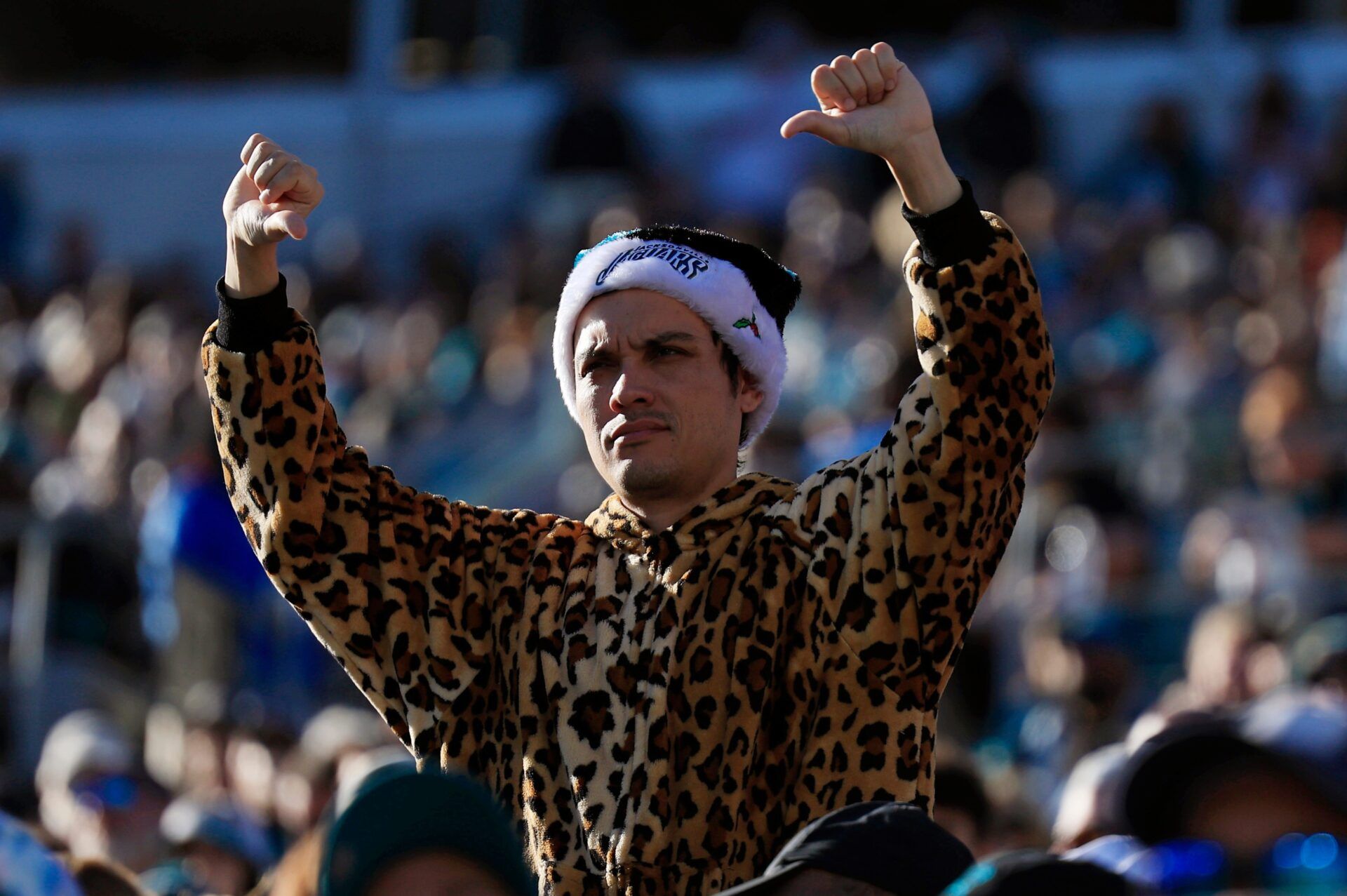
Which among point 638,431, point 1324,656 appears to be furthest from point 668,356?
point 1324,656

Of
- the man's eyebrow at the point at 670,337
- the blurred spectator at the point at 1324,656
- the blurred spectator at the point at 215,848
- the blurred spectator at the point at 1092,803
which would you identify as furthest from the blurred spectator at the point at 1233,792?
the blurred spectator at the point at 215,848

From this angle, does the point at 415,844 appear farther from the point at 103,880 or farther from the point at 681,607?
the point at 103,880

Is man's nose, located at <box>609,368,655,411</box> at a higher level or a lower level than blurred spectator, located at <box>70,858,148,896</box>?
higher

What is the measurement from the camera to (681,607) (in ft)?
10.9

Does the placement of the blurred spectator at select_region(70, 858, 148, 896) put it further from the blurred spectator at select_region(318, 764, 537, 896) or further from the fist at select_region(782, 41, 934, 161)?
the fist at select_region(782, 41, 934, 161)

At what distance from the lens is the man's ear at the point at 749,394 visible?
363 cm

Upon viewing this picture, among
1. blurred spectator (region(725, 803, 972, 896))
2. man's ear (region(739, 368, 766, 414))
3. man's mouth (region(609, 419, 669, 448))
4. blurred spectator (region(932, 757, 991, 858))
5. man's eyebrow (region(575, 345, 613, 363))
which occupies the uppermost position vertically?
man's eyebrow (region(575, 345, 613, 363))

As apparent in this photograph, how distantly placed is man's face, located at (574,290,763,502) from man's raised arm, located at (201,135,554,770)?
0.82 feet

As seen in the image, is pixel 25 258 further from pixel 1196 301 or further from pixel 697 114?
pixel 1196 301

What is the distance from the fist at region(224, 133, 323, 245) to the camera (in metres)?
3.36

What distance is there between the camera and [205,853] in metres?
5.77

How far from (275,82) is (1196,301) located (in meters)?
8.56

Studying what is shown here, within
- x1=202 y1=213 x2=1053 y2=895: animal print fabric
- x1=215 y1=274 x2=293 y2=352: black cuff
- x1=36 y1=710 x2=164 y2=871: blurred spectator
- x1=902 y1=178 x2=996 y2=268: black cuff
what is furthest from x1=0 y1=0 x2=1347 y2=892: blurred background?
x1=215 y1=274 x2=293 y2=352: black cuff

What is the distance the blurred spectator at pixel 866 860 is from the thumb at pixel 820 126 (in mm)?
992
